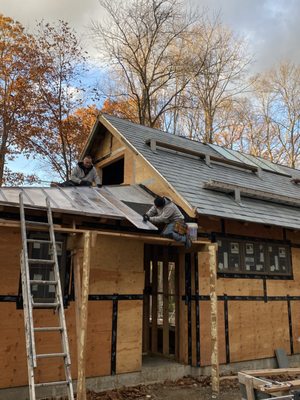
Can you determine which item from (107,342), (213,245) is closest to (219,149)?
(213,245)

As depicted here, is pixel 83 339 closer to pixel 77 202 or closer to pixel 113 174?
pixel 77 202

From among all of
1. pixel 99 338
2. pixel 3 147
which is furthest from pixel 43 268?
pixel 3 147

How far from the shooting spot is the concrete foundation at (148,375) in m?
5.54

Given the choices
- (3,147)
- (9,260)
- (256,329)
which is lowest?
(256,329)

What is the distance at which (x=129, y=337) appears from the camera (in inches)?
264

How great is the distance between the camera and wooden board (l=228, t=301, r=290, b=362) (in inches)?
313

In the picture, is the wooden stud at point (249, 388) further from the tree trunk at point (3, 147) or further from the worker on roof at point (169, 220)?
the tree trunk at point (3, 147)

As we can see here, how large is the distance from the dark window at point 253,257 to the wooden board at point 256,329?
765mm

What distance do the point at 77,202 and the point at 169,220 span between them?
5.51ft

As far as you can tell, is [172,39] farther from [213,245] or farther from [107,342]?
[107,342]

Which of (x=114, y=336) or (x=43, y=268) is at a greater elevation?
(x=43, y=268)

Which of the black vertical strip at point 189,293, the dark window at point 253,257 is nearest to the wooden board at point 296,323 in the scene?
the dark window at point 253,257

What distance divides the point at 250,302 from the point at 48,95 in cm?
1538

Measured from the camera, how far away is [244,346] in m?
8.02
